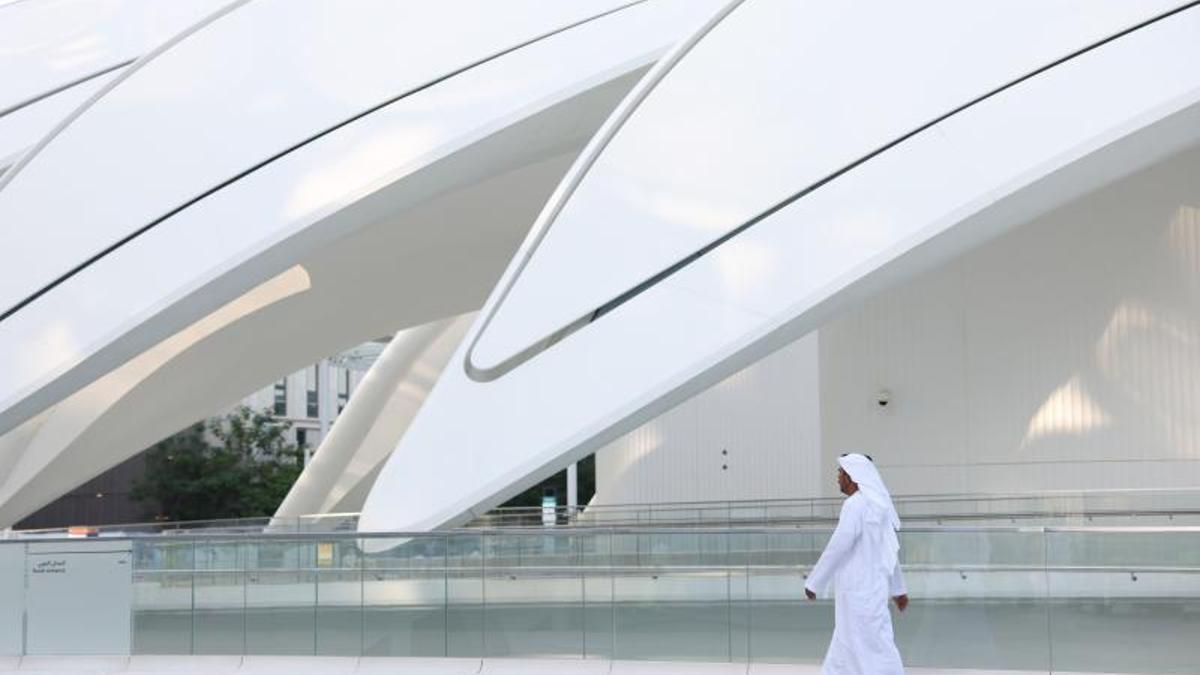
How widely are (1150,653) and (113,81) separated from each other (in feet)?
37.8

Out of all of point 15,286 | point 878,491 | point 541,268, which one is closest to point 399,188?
point 541,268

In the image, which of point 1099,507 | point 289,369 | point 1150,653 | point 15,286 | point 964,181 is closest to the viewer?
point 1150,653

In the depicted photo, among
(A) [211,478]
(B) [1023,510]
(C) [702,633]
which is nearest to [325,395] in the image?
(A) [211,478]

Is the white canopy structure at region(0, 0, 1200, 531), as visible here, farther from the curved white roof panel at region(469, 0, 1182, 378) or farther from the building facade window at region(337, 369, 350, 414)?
the building facade window at region(337, 369, 350, 414)

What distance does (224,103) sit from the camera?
1518cm

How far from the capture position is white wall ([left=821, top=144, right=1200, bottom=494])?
1736 cm

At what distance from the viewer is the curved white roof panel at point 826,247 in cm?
1161

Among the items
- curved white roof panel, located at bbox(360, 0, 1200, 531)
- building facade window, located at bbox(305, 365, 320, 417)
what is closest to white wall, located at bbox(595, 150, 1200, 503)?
curved white roof panel, located at bbox(360, 0, 1200, 531)

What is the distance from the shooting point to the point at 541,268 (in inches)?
498

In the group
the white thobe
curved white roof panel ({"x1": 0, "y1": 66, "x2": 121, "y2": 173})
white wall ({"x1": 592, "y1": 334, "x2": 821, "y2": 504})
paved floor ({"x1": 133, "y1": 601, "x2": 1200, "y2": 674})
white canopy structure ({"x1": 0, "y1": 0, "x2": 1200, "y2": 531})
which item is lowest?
paved floor ({"x1": 133, "y1": 601, "x2": 1200, "y2": 674})

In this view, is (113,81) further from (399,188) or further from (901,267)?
(901,267)

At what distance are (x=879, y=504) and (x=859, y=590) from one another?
429mm

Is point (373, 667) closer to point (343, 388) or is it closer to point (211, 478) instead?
point (211, 478)

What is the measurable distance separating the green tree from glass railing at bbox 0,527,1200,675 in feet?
112
